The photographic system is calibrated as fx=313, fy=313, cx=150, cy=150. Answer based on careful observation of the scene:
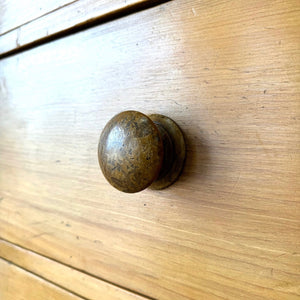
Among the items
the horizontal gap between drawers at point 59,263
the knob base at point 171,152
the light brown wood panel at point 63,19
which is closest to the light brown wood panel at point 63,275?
the horizontal gap between drawers at point 59,263

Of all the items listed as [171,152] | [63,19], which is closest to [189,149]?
[171,152]

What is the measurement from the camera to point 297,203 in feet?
0.83

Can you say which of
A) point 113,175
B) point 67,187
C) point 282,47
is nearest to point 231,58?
point 282,47

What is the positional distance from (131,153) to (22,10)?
13.3 inches

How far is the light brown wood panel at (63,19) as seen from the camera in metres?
0.35

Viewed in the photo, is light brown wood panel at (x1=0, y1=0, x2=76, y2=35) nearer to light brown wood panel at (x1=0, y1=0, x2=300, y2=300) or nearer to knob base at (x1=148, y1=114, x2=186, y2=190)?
light brown wood panel at (x1=0, y1=0, x2=300, y2=300)

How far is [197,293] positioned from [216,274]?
0.03 metres

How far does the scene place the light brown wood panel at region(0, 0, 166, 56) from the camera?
0.35 m

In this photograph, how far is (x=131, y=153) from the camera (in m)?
0.26

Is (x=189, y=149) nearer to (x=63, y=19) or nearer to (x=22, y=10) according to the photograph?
(x=63, y=19)

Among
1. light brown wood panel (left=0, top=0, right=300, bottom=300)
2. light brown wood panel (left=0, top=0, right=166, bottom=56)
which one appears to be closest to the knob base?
light brown wood panel (left=0, top=0, right=300, bottom=300)

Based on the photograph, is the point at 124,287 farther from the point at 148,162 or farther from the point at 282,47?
the point at 282,47

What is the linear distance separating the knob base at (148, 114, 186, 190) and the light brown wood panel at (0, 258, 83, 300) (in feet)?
0.71

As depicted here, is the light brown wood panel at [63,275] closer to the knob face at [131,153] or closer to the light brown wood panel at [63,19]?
the knob face at [131,153]
